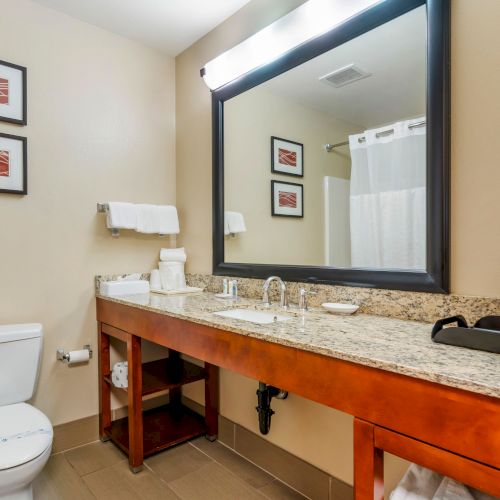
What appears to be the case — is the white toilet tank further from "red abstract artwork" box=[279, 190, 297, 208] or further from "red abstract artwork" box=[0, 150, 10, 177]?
"red abstract artwork" box=[279, 190, 297, 208]

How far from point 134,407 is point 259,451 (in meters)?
0.65

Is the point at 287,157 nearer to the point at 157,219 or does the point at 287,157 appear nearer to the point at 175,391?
the point at 157,219

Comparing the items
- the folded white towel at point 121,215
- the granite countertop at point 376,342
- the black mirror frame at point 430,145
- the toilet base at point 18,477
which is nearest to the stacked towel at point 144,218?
the folded white towel at point 121,215

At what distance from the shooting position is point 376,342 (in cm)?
101

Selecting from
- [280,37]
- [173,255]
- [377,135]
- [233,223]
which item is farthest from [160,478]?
[280,37]

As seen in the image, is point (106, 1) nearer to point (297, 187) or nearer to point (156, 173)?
point (156, 173)

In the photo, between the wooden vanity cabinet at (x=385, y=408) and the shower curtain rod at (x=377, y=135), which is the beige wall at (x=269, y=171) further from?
the wooden vanity cabinet at (x=385, y=408)

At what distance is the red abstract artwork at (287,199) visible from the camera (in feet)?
5.93

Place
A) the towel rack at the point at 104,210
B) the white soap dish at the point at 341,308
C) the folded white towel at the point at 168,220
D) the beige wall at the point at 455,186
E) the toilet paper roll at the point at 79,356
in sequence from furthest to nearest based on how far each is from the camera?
the folded white towel at the point at 168,220, the towel rack at the point at 104,210, the toilet paper roll at the point at 79,356, the white soap dish at the point at 341,308, the beige wall at the point at 455,186

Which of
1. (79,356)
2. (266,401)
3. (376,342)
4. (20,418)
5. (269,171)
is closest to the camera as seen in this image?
(376,342)

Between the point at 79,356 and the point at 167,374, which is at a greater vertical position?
the point at 79,356

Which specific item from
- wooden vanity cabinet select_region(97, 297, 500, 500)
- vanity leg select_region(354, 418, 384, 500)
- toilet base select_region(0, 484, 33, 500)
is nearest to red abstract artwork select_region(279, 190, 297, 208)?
wooden vanity cabinet select_region(97, 297, 500, 500)

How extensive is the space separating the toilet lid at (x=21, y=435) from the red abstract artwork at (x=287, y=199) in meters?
1.40

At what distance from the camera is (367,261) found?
4.82ft
